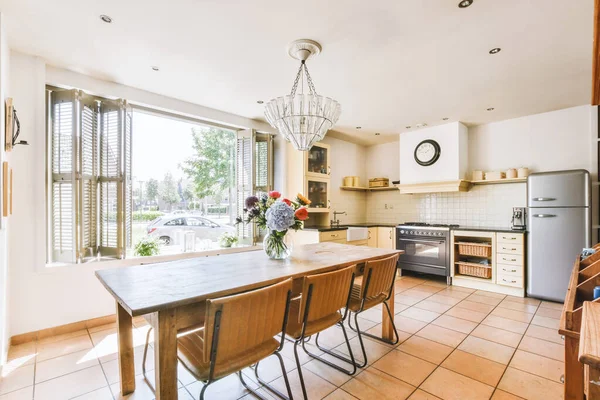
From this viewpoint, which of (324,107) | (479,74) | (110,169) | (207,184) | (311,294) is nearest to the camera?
(311,294)

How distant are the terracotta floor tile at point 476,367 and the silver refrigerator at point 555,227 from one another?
2.17 meters

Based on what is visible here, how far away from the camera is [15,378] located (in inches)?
81.7

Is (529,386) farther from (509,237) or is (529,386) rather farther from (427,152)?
(427,152)

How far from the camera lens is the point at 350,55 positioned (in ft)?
8.36

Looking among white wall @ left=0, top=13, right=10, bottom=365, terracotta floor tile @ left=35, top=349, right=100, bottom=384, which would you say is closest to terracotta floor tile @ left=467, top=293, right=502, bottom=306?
terracotta floor tile @ left=35, top=349, right=100, bottom=384

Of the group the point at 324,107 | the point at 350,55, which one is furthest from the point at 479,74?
the point at 324,107

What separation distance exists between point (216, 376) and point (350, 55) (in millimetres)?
2519

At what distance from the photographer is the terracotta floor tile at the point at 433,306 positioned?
3444 mm

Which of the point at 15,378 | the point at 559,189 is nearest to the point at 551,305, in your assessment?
the point at 559,189

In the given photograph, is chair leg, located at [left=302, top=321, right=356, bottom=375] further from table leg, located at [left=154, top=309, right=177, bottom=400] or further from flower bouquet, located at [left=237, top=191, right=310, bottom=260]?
table leg, located at [left=154, top=309, right=177, bottom=400]

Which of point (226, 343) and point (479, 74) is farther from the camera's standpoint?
point (479, 74)

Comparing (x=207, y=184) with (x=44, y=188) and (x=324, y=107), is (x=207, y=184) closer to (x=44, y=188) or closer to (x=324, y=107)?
(x=44, y=188)

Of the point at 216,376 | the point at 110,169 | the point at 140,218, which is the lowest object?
the point at 216,376

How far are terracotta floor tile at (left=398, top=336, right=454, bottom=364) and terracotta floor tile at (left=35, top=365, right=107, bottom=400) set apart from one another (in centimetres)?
230
